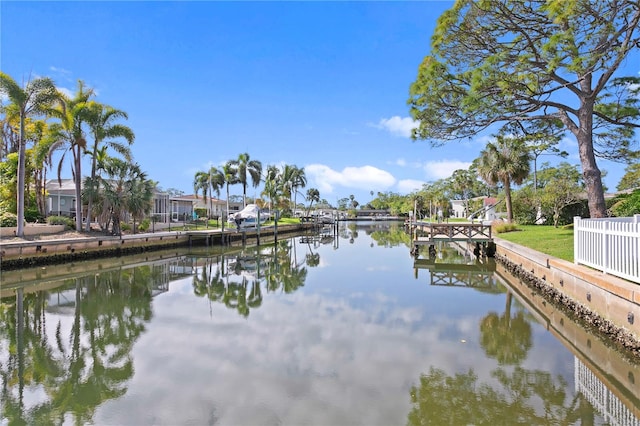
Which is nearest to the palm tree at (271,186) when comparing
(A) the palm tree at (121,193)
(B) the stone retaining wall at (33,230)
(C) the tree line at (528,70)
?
(A) the palm tree at (121,193)

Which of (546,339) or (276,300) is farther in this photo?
(276,300)

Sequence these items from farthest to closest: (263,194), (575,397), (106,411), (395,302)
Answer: (263,194) < (395,302) < (575,397) < (106,411)

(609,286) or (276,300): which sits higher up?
(609,286)

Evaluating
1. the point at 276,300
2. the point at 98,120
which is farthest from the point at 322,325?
the point at 98,120

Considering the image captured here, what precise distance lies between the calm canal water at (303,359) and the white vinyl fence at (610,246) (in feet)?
4.75

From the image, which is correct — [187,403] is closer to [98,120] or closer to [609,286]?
[609,286]

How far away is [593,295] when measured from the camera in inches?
A: 332

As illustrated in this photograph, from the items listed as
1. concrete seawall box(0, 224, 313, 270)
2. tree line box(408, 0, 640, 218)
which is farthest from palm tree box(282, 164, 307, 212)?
tree line box(408, 0, 640, 218)

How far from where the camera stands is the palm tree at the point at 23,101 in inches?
791

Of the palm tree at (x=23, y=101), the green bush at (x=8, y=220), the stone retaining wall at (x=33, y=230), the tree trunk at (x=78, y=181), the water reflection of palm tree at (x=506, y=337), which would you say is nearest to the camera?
the water reflection of palm tree at (x=506, y=337)

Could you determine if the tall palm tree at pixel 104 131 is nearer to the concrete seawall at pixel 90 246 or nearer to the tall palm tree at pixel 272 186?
the concrete seawall at pixel 90 246

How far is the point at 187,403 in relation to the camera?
5223mm

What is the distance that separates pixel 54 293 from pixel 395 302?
10578 millimetres

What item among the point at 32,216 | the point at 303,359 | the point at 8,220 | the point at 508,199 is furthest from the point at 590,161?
the point at 32,216
